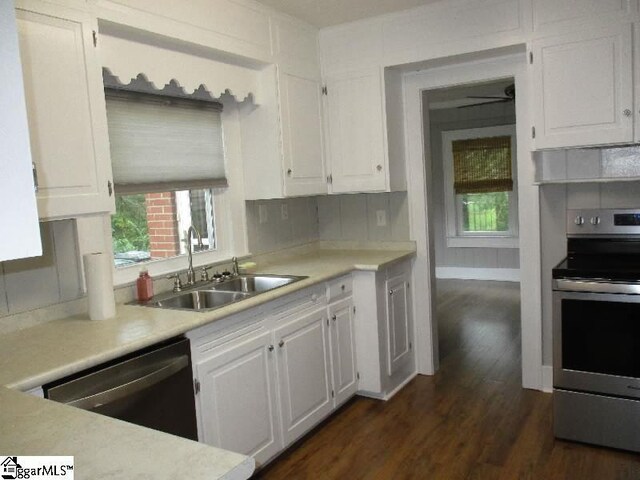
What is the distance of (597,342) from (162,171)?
237cm

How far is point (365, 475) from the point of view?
2.57 metres

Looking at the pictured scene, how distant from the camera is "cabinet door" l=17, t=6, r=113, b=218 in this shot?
1861 millimetres

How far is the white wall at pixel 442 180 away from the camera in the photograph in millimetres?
6965

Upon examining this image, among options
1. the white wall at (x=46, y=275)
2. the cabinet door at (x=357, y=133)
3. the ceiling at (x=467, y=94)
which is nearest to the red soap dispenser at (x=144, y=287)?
the white wall at (x=46, y=275)

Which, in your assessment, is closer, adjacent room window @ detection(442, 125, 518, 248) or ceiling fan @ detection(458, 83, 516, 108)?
ceiling fan @ detection(458, 83, 516, 108)

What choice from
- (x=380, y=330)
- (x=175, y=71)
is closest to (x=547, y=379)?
(x=380, y=330)

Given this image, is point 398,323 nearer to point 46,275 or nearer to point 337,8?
point 337,8

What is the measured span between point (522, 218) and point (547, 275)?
38 cm

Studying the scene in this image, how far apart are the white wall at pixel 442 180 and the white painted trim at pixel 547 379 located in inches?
147

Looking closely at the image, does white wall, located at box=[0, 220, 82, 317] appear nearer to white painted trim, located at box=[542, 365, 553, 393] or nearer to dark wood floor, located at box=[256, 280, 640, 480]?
dark wood floor, located at box=[256, 280, 640, 480]

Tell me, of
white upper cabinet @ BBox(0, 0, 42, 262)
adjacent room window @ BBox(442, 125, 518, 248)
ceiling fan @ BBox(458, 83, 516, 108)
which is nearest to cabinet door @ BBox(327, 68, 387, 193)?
ceiling fan @ BBox(458, 83, 516, 108)

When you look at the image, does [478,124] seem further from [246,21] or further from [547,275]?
[246,21]

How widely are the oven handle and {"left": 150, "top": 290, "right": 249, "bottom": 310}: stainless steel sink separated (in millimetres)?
1578

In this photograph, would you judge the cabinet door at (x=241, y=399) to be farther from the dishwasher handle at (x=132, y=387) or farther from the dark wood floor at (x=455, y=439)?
the dark wood floor at (x=455, y=439)
